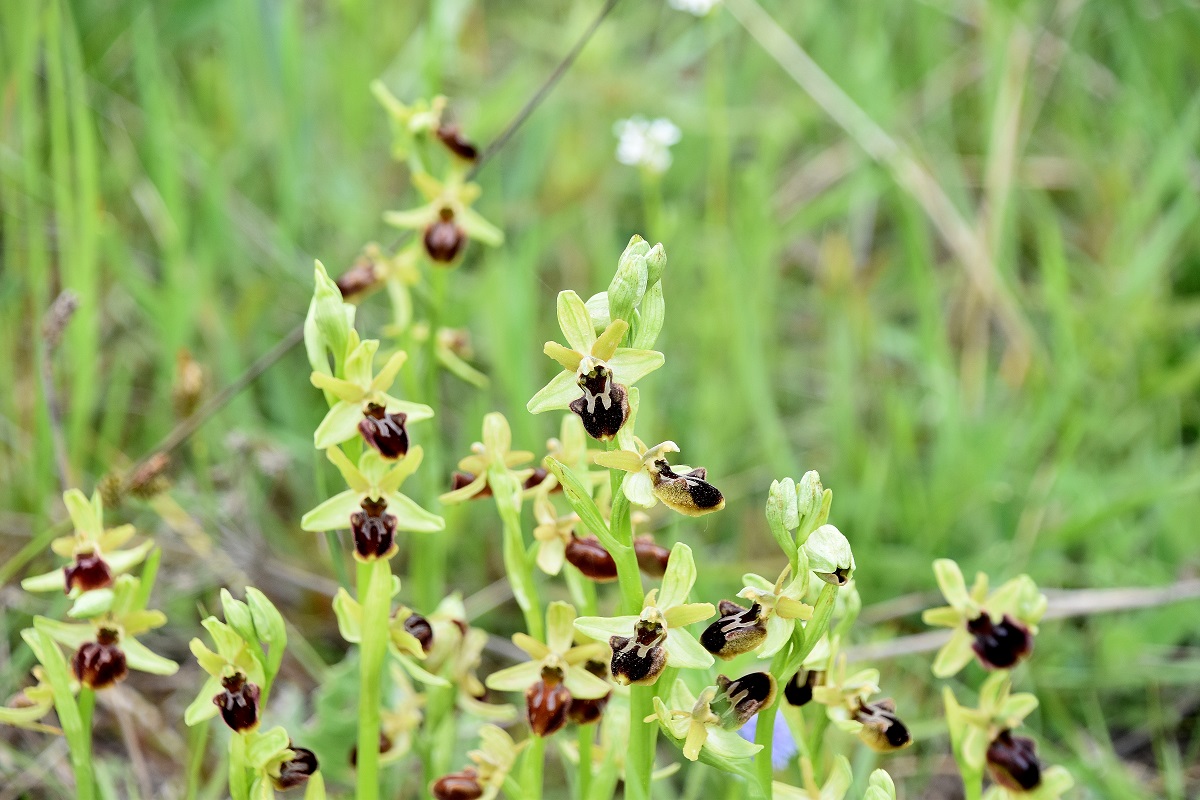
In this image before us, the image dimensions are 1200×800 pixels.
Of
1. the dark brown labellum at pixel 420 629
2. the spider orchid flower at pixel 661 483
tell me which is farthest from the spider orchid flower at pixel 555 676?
the spider orchid flower at pixel 661 483

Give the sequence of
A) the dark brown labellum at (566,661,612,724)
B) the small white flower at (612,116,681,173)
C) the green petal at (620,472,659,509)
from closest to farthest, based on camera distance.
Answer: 1. the green petal at (620,472,659,509)
2. the dark brown labellum at (566,661,612,724)
3. the small white flower at (612,116,681,173)

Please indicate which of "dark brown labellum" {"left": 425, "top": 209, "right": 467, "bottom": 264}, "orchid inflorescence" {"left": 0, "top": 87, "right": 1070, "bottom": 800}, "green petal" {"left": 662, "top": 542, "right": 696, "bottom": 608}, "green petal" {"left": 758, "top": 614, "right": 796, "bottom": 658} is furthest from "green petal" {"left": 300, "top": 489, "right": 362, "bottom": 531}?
"dark brown labellum" {"left": 425, "top": 209, "right": 467, "bottom": 264}

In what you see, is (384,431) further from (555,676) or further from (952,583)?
(952,583)

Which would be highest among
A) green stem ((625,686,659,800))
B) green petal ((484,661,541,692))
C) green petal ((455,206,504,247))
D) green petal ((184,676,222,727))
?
green petal ((455,206,504,247))

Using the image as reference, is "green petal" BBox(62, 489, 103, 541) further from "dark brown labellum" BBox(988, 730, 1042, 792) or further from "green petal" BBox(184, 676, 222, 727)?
"dark brown labellum" BBox(988, 730, 1042, 792)

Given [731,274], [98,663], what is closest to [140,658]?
[98,663]

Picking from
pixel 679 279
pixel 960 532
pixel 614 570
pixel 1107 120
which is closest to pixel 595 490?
pixel 614 570
